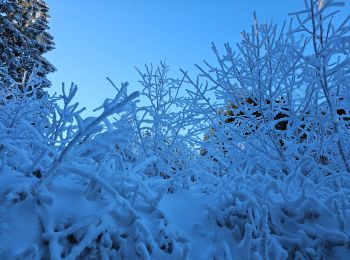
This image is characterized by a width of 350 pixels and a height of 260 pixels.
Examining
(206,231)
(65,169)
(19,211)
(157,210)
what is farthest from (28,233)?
(206,231)

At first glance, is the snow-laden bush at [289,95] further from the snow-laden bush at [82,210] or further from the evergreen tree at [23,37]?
the evergreen tree at [23,37]

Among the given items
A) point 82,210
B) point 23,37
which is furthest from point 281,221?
point 23,37

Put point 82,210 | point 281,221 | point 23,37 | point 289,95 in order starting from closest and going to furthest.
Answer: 1. point 82,210
2. point 281,221
3. point 289,95
4. point 23,37

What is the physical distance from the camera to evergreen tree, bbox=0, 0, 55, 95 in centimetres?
1434

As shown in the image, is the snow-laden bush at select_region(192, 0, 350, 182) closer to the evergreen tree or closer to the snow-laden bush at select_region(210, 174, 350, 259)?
the snow-laden bush at select_region(210, 174, 350, 259)

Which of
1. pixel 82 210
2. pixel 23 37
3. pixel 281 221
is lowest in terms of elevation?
pixel 82 210

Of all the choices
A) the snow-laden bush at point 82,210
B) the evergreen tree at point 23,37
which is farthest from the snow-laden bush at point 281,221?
the evergreen tree at point 23,37

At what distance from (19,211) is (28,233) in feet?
0.41

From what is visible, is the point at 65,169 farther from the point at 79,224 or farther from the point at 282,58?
the point at 282,58

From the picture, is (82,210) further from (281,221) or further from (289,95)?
(289,95)

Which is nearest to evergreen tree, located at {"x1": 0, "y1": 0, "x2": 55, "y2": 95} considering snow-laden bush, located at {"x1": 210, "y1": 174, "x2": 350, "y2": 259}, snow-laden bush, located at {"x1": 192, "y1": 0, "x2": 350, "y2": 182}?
snow-laden bush, located at {"x1": 192, "y1": 0, "x2": 350, "y2": 182}

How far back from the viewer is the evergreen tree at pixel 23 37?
14.3 metres

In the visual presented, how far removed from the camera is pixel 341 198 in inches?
75.3

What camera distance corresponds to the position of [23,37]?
1506 cm
